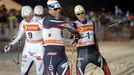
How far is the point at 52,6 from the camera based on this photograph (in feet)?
29.2

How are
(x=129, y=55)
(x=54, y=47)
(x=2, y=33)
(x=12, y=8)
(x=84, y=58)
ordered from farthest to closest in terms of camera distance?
(x=12, y=8) → (x=2, y=33) → (x=129, y=55) → (x=84, y=58) → (x=54, y=47)

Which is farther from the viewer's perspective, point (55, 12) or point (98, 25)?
point (98, 25)

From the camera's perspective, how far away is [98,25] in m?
26.9

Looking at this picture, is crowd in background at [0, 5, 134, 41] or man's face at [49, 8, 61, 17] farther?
crowd in background at [0, 5, 134, 41]

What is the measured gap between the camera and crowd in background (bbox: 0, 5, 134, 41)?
2519 cm

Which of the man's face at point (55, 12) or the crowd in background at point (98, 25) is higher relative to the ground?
the man's face at point (55, 12)

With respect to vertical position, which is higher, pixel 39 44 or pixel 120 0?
pixel 39 44

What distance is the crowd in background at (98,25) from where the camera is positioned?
25.2 m

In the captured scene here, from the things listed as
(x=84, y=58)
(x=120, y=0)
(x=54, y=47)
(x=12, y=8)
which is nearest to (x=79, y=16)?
(x=84, y=58)

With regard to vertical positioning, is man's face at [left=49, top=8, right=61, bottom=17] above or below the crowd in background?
above

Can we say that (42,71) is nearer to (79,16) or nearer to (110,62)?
(79,16)

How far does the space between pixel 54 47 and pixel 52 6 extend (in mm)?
745

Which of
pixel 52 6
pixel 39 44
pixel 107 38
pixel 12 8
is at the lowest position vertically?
pixel 107 38

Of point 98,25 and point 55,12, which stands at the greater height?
point 55,12
